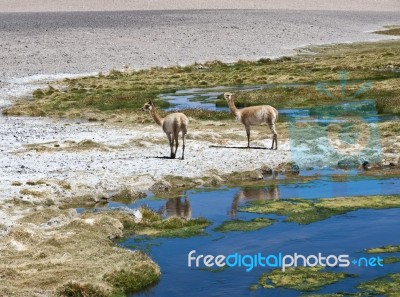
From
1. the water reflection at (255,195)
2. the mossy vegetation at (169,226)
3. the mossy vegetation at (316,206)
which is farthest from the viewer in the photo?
the water reflection at (255,195)

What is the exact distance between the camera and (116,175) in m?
23.3

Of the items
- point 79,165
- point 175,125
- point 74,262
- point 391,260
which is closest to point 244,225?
point 391,260

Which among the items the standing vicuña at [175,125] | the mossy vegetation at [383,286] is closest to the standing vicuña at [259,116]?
the standing vicuña at [175,125]

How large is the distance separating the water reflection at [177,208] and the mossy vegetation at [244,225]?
1.18m

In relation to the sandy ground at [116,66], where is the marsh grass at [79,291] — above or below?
below

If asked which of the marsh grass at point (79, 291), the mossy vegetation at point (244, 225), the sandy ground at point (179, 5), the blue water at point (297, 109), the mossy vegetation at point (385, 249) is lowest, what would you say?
the marsh grass at point (79, 291)

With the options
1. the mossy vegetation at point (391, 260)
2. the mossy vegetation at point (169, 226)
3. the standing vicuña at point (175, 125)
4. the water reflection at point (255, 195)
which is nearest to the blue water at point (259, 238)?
the water reflection at point (255, 195)

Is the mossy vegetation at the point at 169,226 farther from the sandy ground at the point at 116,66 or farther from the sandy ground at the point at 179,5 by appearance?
the sandy ground at the point at 179,5

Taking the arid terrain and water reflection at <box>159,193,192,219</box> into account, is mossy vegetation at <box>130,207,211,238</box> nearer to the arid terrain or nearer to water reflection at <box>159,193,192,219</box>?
the arid terrain

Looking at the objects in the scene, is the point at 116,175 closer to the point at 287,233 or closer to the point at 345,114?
the point at 287,233

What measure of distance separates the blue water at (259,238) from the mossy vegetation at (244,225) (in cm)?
20

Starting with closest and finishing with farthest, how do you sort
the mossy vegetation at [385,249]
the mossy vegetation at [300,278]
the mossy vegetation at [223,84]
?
the mossy vegetation at [300,278] → the mossy vegetation at [385,249] → the mossy vegetation at [223,84]

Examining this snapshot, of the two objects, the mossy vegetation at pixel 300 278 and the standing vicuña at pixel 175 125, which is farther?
the standing vicuña at pixel 175 125

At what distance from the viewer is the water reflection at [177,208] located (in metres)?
19.6
